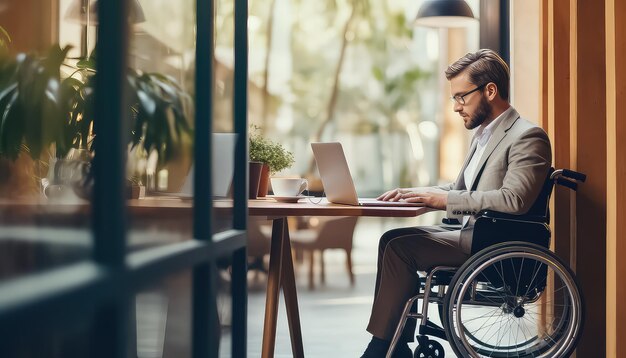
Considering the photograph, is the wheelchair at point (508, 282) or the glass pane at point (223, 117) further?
the wheelchair at point (508, 282)

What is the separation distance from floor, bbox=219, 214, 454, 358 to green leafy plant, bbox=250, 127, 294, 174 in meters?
1.01

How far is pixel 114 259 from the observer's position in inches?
41.3

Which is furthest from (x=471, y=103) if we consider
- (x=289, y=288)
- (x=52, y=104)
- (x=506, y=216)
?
(x=52, y=104)

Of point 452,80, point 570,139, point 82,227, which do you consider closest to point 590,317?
point 570,139

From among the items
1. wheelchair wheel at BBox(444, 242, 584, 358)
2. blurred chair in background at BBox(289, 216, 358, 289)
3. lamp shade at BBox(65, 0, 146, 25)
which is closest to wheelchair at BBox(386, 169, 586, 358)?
wheelchair wheel at BBox(444, 242, 584, 358)

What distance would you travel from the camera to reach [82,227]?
3.24 feet

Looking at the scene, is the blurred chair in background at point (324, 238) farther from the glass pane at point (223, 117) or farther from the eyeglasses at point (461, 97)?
the glass pane at point (223, 117)

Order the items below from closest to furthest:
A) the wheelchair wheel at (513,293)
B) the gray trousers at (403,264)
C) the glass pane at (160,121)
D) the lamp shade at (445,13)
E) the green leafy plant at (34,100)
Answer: the green leafy plant at (34,100), the glass pane at (160,121), the wheelchair wheel at (513,293), the gray trousers at (403,264), the lamp shade at (445,13)

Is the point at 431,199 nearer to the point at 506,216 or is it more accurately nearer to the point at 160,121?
the point at 506,216

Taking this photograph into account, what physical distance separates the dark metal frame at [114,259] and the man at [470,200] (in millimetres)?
1269

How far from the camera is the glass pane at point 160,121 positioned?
1158 millimetres

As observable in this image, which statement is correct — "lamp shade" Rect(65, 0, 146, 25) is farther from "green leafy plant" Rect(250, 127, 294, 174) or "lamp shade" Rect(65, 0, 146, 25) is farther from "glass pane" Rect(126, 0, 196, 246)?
"green leafy plant" Rect(250, 127, 294, 174)

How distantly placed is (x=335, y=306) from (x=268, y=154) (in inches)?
86.8

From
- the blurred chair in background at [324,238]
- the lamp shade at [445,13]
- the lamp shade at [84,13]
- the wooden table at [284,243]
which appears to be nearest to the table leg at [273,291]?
the wooden table at [284,243]
